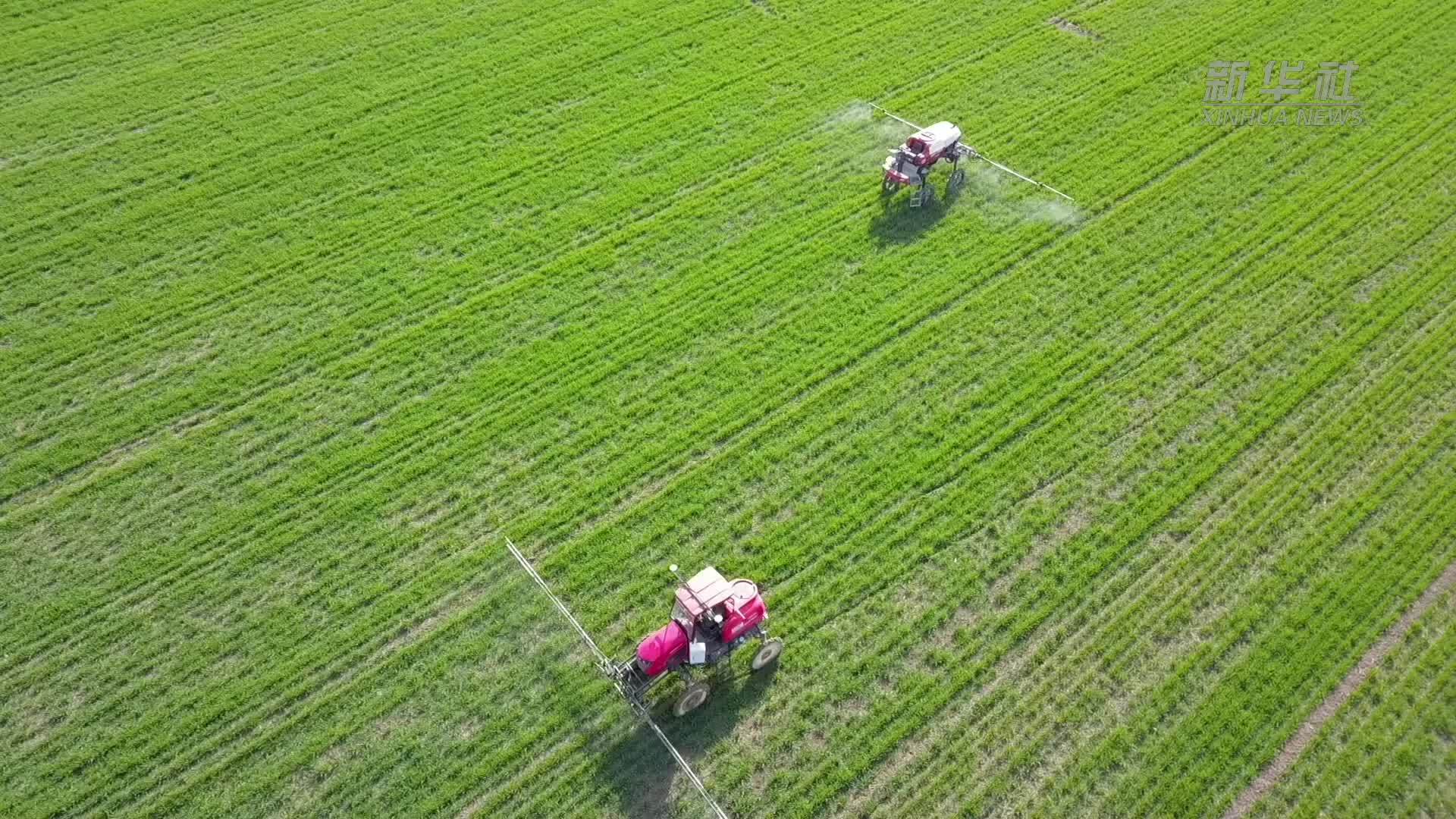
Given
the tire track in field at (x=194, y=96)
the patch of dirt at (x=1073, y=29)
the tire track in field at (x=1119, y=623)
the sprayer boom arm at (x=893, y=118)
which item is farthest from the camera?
the patch of dirt at (x=1073, y=29)

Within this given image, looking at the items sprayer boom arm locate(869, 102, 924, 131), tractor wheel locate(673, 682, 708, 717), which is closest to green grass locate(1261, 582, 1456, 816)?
tractor wheel locate(673, 682, 708, 717)

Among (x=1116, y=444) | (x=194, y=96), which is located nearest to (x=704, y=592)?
(x=1116, y=444)

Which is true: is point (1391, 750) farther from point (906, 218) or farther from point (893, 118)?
point (893, 118)

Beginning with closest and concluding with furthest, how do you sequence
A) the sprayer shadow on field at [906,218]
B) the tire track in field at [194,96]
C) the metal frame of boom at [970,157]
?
1. the sprayer shadow on field at [906,218]
2. the metal frame of boom at [970,157]
3. the tire track in field at [194,96]

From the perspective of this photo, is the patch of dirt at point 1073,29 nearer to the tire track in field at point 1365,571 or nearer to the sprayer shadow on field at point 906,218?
the sprayer shadow on field at point 906,218

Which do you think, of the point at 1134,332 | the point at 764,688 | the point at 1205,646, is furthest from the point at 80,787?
the point at 1134,332

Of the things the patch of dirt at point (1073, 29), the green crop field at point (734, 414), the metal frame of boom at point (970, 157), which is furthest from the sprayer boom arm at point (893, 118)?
the patch of dirt at point (1073, 29)

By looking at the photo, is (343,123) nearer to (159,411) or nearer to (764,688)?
(159,411)
